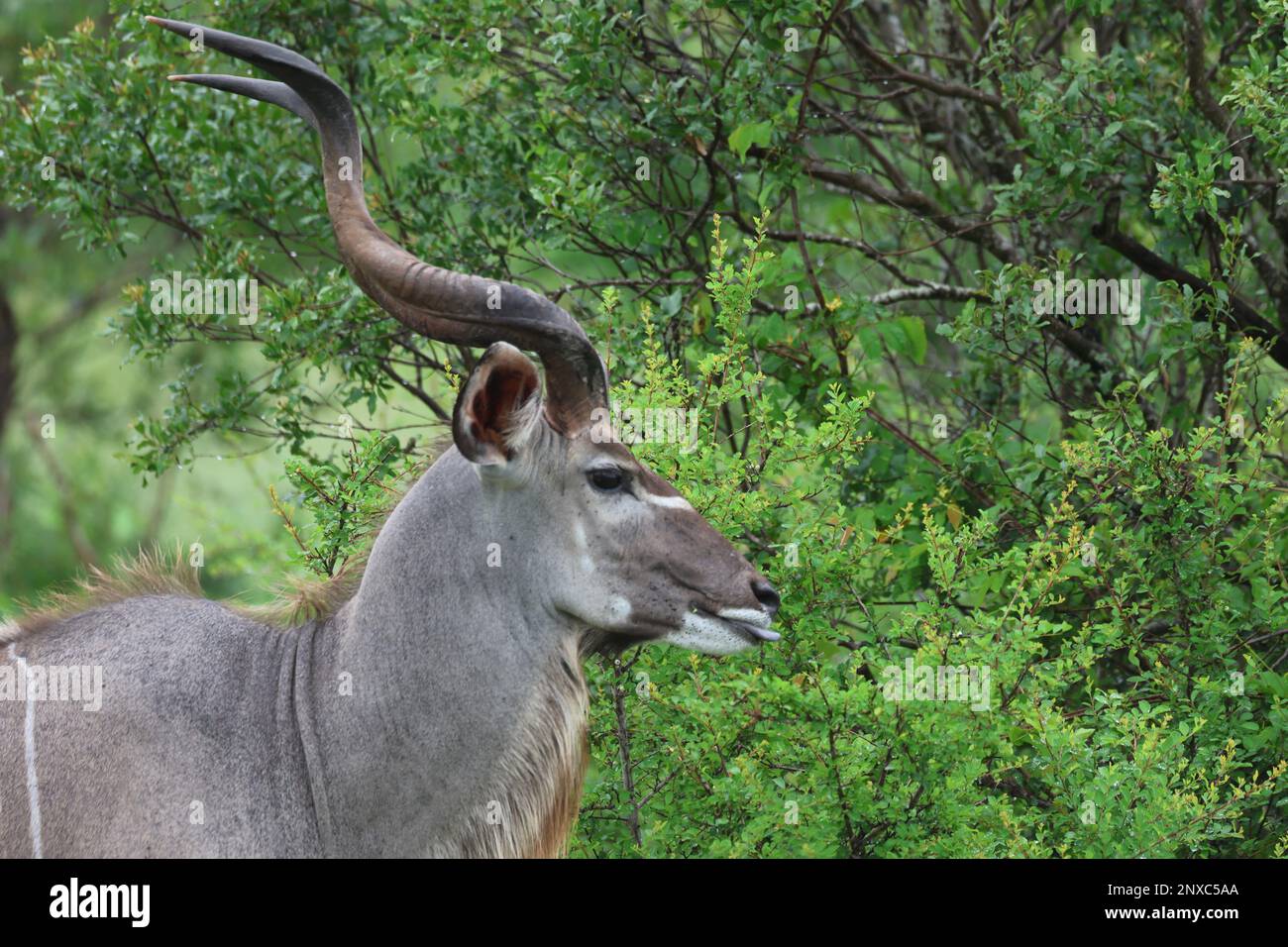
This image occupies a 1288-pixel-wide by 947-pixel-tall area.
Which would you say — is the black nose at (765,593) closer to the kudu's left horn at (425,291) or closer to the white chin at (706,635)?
the white chin at (706,635)

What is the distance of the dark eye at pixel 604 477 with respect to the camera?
4320 millimetres

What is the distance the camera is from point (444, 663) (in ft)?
13.9

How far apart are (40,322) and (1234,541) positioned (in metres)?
14.7

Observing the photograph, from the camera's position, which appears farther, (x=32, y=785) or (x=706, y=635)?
(x=706, y=635)

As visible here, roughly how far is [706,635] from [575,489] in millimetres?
501

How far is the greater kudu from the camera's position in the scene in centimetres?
417

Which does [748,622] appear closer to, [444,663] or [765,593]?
[765,593]

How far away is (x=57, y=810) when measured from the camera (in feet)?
13.5

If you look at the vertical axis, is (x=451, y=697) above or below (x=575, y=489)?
below

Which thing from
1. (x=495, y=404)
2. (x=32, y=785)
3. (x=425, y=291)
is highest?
(x=425, y=291)

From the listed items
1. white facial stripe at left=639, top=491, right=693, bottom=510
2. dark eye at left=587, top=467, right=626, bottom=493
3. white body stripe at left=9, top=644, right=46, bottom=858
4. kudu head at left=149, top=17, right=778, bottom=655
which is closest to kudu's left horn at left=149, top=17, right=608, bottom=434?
kudu head at left=149, top=17, right=778, bottom=655

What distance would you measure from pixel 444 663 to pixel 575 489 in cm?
55

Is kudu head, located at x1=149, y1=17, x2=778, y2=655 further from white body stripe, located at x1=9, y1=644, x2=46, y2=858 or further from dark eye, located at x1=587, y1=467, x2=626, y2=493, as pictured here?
white body stripe, located at x1=9, y1=644, x2=46, y2=858

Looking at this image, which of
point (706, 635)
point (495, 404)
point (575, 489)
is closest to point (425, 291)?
point (495, 404)
